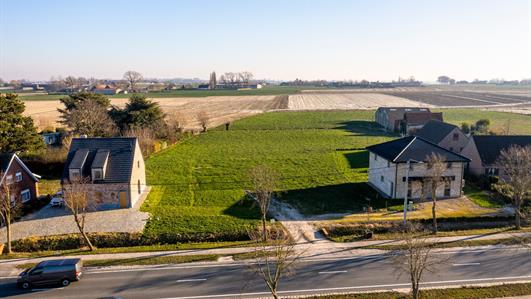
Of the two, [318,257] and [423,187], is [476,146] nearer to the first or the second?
[423,187]

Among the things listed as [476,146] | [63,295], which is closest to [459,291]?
[63,295]

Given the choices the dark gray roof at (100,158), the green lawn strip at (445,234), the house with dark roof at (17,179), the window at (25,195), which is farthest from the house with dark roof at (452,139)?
the window at (25,195)

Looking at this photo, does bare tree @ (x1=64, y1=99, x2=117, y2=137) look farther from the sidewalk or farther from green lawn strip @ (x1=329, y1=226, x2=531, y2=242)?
green lawn strip @ (x1=329, y1=226, x2=531, y2=242)

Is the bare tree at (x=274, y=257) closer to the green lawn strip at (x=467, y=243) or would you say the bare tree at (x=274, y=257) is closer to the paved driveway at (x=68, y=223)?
the green lawn strip at (x=467, y=243)

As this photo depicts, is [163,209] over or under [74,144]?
under

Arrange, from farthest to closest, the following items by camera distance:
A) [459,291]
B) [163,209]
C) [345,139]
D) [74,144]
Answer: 1. [345,139]
2. [74,144]
3. [163,209]
4. [459,291]

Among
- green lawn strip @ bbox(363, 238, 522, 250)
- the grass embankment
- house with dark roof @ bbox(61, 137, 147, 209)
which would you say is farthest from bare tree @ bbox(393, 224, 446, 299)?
house with dark roof @ bbox(61, 137, 147, 209)
